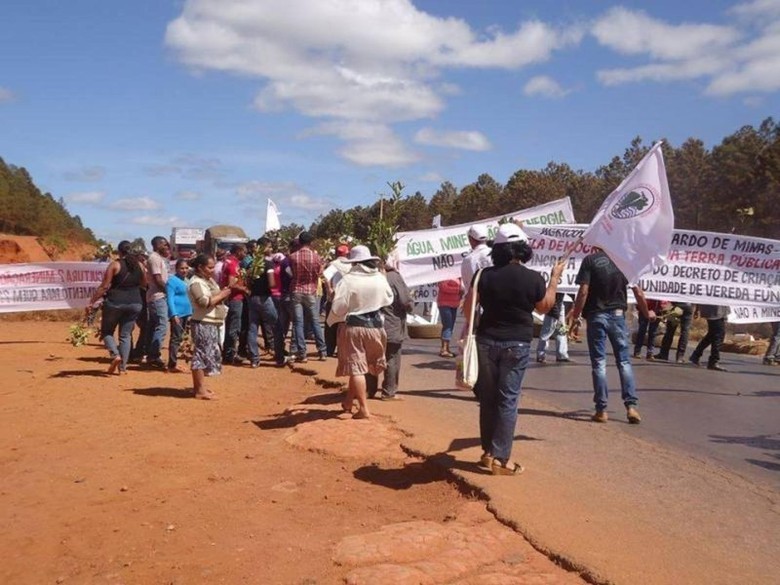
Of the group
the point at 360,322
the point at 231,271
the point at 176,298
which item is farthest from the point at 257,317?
the point at 360,322

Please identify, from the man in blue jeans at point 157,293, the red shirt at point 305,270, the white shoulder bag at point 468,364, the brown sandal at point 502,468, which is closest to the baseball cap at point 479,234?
the white shoulder bag at point 468,364

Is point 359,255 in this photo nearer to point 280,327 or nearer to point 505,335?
point 505,335

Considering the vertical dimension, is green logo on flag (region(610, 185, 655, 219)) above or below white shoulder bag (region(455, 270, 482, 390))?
above

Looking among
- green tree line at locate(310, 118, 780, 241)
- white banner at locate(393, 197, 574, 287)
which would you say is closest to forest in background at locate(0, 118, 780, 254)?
green tree line at locate(310, 118, 780, 241)

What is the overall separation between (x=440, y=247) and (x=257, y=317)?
416cm

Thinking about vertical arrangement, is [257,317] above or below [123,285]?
below

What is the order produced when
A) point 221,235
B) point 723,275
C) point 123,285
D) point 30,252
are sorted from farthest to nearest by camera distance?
point 30,252 < point 221,235 < point 723,275 < point 123,285

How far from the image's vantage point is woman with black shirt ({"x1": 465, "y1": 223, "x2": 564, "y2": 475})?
551cm

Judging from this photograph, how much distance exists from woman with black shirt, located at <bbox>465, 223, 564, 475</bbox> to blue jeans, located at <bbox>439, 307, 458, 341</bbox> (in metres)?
7.38

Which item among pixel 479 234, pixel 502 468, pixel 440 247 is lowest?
pixel 502 468

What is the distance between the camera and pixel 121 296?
10016 millimetres

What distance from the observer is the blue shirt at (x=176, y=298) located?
10.7 m

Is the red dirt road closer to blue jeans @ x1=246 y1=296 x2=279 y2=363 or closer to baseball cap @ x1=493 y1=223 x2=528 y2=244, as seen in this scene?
baseball cap @ x1=493 y1=223 x2=528 y2=244

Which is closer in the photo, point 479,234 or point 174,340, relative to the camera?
point 479,234
